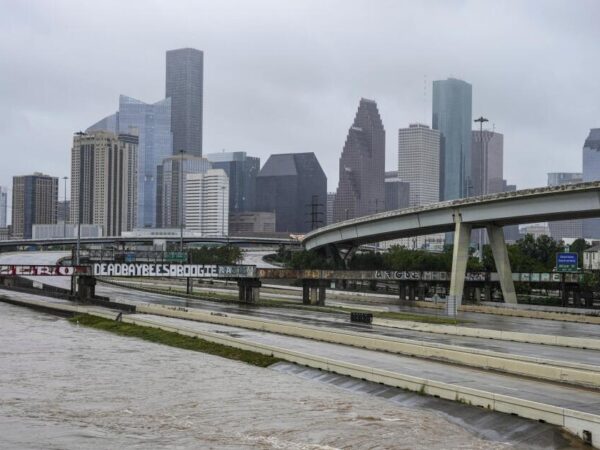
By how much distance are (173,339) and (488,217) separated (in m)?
58.4

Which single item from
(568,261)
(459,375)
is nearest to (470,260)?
(568,261)

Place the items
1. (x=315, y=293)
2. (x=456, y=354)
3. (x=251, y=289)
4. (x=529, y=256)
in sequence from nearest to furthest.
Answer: (x=456, y=354), (x=251, y=289), (x=315, y=293), (x=529, y=256)

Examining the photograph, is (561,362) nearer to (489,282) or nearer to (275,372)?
(275,372)

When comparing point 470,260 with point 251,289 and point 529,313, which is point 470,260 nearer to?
point 529,313

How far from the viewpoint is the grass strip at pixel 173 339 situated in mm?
52844

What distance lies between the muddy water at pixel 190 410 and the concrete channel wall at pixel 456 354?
9.41 m

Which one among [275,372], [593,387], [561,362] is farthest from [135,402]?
[561,362]

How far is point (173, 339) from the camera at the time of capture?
211 feet

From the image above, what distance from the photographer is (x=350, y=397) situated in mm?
39281

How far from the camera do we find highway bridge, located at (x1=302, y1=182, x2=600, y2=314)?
3787 inches

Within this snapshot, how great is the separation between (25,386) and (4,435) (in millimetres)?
12112

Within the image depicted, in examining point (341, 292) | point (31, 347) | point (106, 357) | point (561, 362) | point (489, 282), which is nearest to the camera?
point (561, 362)

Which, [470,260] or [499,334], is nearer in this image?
[499,334]

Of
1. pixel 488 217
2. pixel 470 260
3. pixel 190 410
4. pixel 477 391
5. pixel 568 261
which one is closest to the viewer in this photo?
pixel 477 391
